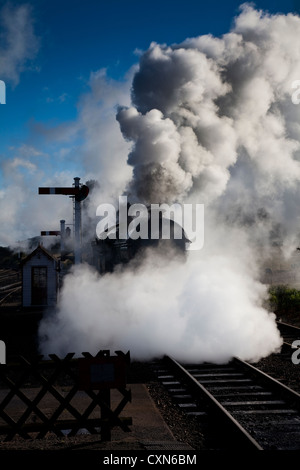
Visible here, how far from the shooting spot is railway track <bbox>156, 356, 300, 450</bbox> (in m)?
4.46

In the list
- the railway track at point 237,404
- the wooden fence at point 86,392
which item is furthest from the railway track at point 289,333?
the wooden fence at point 86,392

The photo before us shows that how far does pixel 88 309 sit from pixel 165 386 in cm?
445

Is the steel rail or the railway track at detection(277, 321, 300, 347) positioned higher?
the steel rail

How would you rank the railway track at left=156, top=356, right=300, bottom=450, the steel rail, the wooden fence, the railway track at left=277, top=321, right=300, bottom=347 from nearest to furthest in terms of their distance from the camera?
1. the steel rail
2. the wooden fence
3. the railway track at left=156, top=356, right=300, bottom=450
4. the railway track at left=277, top=321, right=300, bottom=347

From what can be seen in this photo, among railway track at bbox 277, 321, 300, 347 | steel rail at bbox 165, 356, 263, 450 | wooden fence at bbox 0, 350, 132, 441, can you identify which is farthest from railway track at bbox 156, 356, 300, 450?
railway track at bbox 277, 321, 300, 347

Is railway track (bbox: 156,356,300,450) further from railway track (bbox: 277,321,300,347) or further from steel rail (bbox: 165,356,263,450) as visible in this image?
railway track (bbox: 277,321,300,347)

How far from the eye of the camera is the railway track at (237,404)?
4457 millimetres

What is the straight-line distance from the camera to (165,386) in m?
6.68

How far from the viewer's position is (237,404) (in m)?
5.62

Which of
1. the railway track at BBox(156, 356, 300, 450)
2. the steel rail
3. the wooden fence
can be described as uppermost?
the wooden fence

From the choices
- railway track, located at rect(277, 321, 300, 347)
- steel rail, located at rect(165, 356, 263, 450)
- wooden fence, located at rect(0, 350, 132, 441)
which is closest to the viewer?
steel rail, located at rect(165, 356, 263, 450)
